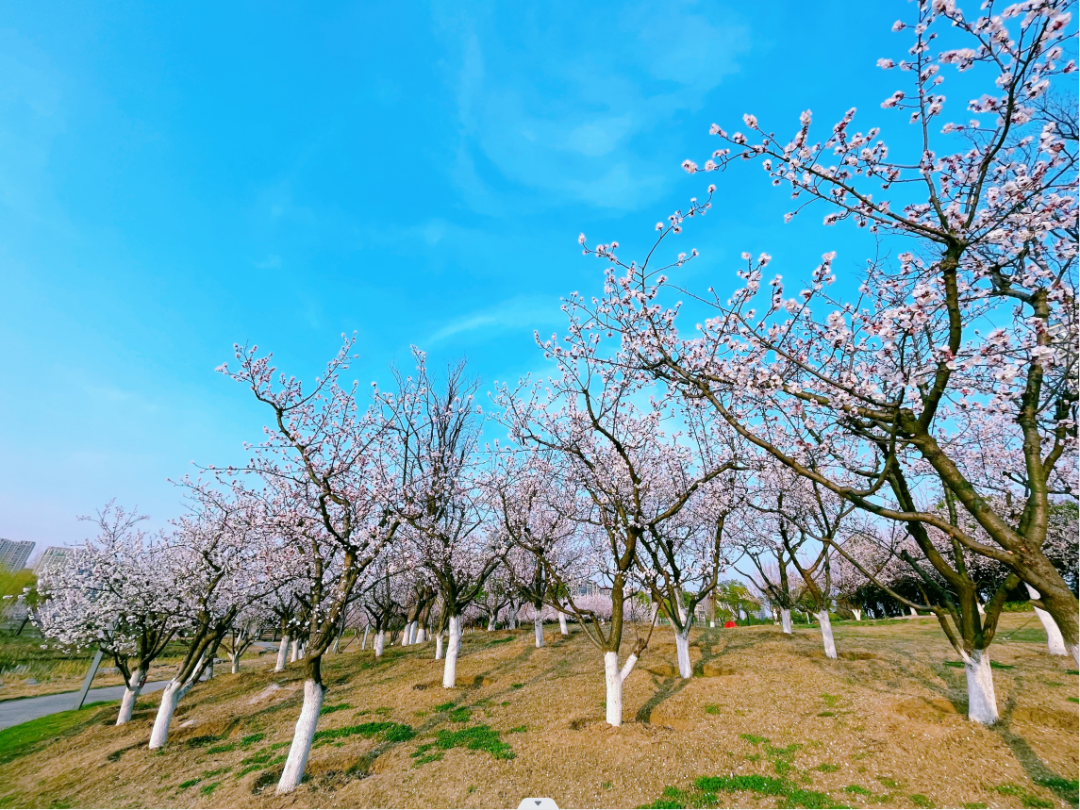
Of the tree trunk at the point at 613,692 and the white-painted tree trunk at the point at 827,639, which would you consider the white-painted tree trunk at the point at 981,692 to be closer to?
the white-painted tree trunk at the point at 827,639

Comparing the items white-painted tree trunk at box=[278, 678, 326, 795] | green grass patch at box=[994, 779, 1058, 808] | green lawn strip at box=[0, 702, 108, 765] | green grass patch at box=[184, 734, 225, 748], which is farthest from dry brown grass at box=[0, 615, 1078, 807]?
green lawn strip at box=[0, 702, 108, 765]

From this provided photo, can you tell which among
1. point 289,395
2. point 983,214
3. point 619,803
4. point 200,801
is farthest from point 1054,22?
point 200,801

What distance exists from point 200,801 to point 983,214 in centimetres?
1494

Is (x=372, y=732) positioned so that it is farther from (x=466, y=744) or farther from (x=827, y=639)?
(x=827, y=639)

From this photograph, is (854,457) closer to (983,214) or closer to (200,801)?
(983,214)

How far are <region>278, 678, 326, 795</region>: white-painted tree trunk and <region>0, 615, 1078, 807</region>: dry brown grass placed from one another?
0.89ft

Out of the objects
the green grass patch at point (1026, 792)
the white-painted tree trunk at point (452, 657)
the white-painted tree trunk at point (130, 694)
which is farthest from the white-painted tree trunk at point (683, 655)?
the white-painted tree trunk at point (130, 694)

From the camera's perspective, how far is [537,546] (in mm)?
12672

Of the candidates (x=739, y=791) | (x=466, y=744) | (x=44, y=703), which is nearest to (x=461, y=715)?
(x=466, y=744)

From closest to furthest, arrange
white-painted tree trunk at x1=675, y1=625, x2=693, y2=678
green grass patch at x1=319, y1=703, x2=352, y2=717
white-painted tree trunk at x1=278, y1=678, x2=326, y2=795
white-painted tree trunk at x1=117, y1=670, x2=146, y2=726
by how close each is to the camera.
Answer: white-painted tree trunk at x1=278, y1=678, x2=326, y2=795, white-painted tree trunk at x1=675, y1=625, x2=693, y2=678, green grass patch at x1=319, y1=703, x2=352, y2=717, white-painted tree trunk at x1=117, y1=670, x2=146, y2=726

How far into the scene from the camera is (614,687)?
33.1 feet

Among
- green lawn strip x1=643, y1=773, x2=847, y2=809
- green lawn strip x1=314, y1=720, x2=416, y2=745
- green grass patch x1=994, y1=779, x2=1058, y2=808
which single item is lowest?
green lawn strip x1=314, y1=720, x2=416, y2=745

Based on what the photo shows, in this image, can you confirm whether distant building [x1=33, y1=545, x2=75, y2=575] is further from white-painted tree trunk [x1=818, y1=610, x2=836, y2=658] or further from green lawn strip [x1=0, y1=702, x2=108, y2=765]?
white-painted tree trunk [x1=818, y1=610, x2=836, y2=658]

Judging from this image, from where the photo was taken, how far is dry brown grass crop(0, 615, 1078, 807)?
762 cm
